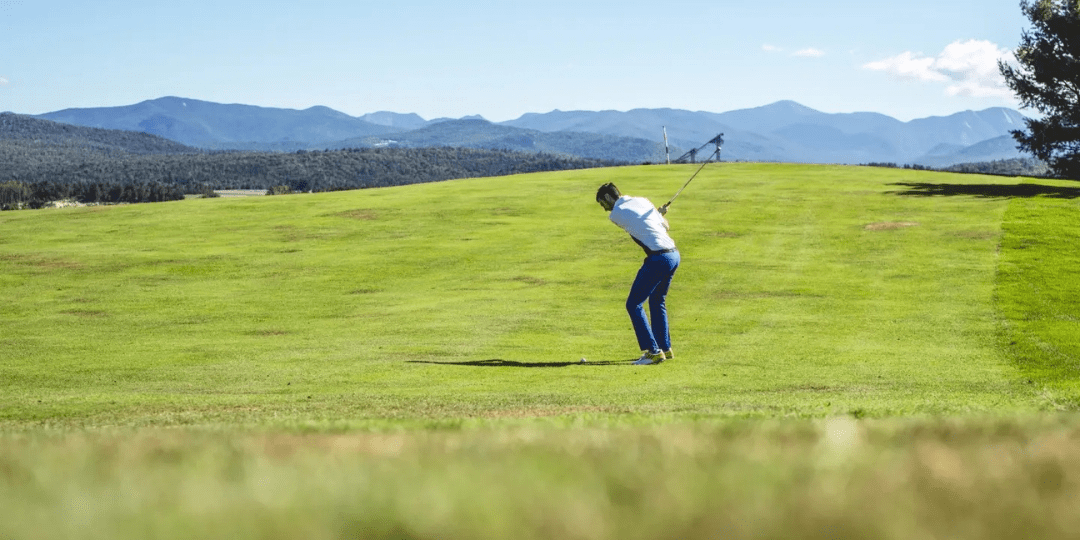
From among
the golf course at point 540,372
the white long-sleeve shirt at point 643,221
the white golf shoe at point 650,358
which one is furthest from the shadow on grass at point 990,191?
the white long-sleeve shirt at point 643,221

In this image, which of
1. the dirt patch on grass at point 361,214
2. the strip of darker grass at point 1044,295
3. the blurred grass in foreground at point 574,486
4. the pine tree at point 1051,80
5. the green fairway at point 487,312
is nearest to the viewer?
the blurred grass in foreground at point 574,486

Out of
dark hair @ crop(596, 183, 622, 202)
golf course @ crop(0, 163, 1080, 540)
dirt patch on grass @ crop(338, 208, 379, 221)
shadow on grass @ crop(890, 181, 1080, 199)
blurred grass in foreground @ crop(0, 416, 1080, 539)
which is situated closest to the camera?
blurred grass in foreground @ crop(0, 416, 1080, 539)

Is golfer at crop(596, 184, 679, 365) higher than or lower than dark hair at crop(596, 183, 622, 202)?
lower

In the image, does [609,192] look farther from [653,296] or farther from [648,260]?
[653,296]

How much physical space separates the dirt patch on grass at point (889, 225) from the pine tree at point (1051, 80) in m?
36.5

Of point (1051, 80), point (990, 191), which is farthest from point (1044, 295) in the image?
point (1051, 80)

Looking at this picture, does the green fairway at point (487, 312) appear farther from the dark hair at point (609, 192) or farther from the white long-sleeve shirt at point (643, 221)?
the dark hair at point (609, 192)

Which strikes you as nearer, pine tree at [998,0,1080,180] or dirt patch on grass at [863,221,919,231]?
dirt patch on grass at [863,221,919,231]

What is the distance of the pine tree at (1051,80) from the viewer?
71062 millimetres

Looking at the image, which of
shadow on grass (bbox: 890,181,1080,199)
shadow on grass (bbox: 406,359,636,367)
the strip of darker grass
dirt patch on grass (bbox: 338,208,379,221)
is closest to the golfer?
shadow on grass (bbox: 406,359,636,367)

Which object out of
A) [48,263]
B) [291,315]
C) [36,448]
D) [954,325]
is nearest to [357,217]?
[48,263]

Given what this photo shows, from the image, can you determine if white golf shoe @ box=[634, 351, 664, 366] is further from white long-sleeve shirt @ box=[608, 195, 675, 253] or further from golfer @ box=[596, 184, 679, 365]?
white long-sleeve shirt @ box=[608, 195, 675, 253]

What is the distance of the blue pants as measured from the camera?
16.7m

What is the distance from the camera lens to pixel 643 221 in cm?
1653
